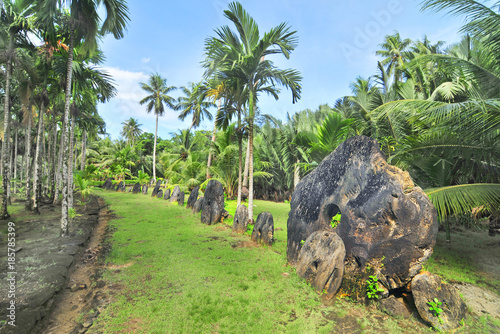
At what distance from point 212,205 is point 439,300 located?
6623 mm

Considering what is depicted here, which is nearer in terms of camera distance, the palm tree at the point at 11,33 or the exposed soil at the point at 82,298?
the exposed soil at the point at 82,298

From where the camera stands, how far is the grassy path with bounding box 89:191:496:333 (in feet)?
9.23

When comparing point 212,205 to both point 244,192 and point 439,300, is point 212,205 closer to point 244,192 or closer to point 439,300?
point 244,192

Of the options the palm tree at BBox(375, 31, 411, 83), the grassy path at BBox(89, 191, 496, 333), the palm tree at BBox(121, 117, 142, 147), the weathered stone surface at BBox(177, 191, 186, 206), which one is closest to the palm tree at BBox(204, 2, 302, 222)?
the grassy path at BBox(89, 191, 496, 333)

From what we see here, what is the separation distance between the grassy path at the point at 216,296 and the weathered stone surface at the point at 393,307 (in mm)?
85

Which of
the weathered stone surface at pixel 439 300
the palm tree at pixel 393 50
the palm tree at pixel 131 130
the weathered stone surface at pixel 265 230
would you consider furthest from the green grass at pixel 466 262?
the palm tree at pixel 131 130

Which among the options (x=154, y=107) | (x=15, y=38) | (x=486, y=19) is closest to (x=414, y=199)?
(x=486, y=19)

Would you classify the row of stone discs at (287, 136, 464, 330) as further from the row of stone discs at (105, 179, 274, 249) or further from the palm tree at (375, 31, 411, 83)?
the palm tree at (375, 31, 411, 83)

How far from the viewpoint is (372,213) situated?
3520 millimetres

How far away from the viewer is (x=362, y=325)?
2861 millimetres

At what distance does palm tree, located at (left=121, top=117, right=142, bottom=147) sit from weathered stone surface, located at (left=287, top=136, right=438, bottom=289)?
40.6 m

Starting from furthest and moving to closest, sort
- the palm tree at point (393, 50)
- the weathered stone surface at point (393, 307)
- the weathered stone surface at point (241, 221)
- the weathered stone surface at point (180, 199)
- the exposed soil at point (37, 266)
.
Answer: the palm tree at point (393, 50) → the weathered stone surface at point (180, 199) → the weathered stone surface at point (241, 221) → the weathered stone surface at point (393, 307) → the exposed soil at point (37, 266)

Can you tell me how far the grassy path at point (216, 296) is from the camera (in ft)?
9.23

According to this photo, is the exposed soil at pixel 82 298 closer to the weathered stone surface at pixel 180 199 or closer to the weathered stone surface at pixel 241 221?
the weathered stone surface at pixel 241 221
